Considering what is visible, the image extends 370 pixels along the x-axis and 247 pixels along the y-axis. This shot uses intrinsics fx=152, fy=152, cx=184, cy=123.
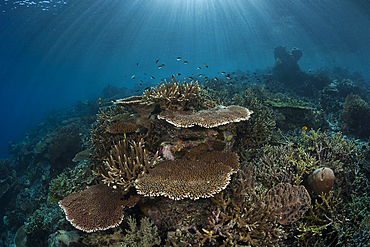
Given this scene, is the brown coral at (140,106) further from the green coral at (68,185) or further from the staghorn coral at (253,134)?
the staghorn coral at (253,134)

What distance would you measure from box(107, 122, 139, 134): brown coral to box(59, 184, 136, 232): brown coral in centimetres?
184

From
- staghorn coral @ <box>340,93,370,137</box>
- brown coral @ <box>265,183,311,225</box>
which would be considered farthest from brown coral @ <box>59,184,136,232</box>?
staghorn coral @ <box>340,93,370,137</box>

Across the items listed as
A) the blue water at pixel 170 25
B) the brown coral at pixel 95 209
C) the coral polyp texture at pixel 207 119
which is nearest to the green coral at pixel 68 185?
the brown coral at pixel 95 209

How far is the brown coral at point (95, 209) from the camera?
Answer: 3061 millimetres

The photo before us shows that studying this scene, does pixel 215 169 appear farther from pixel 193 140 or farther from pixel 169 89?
pixel 169 89

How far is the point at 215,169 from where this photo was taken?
3.44m

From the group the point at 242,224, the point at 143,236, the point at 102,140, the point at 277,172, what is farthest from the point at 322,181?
the point at 102,140

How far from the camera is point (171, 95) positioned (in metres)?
4.93

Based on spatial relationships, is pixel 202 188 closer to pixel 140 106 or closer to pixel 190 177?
pixel 190 177

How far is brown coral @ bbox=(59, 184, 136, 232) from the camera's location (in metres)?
3.06

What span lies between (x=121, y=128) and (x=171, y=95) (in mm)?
2011

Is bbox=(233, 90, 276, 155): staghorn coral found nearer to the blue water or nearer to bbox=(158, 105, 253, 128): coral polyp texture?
bbox=(158, 105, 253, 128): coral polyp texture

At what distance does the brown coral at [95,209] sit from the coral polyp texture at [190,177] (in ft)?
2.49

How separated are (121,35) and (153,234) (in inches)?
1806
